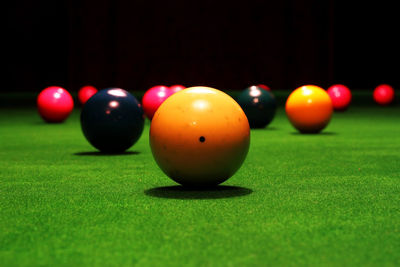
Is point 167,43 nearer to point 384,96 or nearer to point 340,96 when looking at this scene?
point 384,96

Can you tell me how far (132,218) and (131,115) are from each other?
370 centimetres

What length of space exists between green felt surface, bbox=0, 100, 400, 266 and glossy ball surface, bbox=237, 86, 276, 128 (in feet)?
10.4

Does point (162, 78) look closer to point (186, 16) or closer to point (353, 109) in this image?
point (186, 16)

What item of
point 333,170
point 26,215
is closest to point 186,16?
point 333,170

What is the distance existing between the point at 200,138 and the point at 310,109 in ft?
18.2

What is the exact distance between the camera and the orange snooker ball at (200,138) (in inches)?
196

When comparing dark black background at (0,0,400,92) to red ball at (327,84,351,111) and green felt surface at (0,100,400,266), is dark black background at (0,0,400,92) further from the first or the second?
green felt surface at (0,100,400,266)

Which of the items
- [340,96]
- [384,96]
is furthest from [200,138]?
[384,96]

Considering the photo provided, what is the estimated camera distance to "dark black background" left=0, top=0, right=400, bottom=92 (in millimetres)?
24297

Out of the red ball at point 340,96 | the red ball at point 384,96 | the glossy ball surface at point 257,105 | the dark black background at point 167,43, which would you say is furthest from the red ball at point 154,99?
the dark black background at point 167,43

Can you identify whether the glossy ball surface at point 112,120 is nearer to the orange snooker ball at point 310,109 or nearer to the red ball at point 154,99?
the orange snooker ball at point 310,109

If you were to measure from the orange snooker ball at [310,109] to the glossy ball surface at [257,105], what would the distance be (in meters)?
0.81

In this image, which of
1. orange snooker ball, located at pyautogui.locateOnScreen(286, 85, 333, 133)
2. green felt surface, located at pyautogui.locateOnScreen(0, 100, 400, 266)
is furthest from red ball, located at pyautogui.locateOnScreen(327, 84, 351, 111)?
green felt surface, located at pyautogui.locateOnScreen(0, 100, 400, 266)

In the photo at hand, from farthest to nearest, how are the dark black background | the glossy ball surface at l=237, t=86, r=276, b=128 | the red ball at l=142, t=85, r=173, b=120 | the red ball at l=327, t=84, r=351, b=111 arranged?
the dark black background
the red ball at l=327, t=84, r=351, b=111
the red ball at l=142, t=85, r=173, b=120
the glossy ball surface at l=237, t=86, r=276, b=128
